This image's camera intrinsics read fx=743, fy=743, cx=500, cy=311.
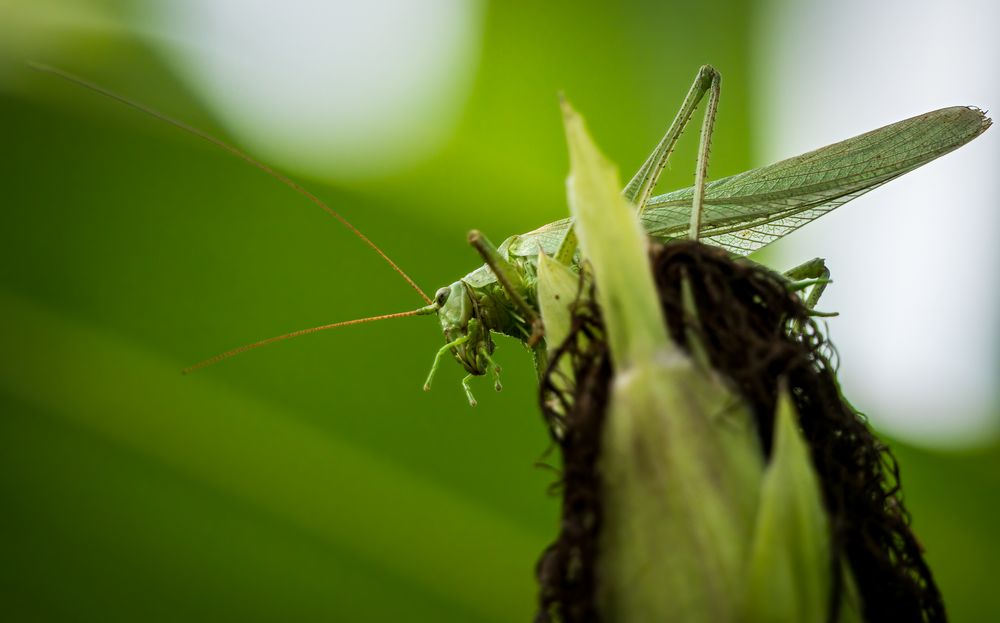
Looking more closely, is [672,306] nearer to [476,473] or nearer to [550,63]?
[476,473]

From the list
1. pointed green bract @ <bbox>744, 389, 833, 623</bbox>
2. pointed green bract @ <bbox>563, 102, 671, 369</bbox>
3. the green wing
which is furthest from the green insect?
pointed green bract @ <bbox>744, 389, 833, 623</bbox>

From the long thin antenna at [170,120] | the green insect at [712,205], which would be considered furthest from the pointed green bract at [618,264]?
the long thin antenna at [170,120]

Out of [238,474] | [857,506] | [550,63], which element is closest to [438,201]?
[550,63]

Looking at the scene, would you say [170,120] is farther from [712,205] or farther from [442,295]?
[712,205]

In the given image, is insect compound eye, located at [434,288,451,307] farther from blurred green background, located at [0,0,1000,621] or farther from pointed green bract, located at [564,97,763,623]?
pointed green bract, located at [564,97,763,623]

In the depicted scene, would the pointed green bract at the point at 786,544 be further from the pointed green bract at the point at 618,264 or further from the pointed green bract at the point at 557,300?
the pointed green bract at the point at 557,300
